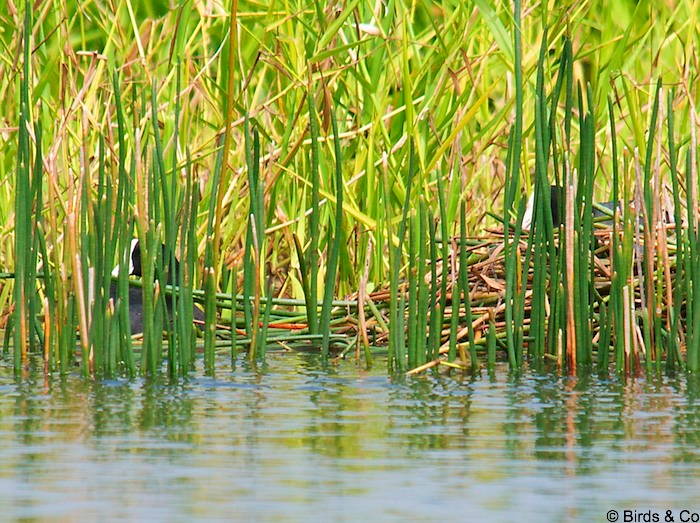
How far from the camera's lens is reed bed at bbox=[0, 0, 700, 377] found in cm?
471

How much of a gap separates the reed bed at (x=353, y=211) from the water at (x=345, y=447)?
223mm

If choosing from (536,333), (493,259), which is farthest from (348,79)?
(536,333)

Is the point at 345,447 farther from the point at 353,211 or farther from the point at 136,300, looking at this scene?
the point at 136,300

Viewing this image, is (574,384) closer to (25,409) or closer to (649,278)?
(649,278)

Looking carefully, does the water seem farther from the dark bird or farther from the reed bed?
the dark bird

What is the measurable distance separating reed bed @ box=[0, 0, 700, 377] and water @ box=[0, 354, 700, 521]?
223 mm

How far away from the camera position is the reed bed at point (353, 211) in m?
4.71

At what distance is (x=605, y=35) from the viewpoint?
23.6 ft

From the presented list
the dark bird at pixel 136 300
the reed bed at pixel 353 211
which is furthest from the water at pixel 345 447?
the dark bird at pixel 136 300

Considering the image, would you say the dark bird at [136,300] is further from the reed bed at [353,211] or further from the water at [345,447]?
the water at [345,447]

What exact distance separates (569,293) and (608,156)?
3.38m

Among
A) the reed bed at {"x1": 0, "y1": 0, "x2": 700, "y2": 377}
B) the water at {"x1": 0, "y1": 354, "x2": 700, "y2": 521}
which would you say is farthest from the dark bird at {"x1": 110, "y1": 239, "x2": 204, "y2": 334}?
the water at {"x1": 0, "y1": 354, "x2": 700, "y2": 521}

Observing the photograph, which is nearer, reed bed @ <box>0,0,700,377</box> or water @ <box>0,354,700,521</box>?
water @ <box>0,354,700,521</box>

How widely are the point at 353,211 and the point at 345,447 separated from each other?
6.84 feet
